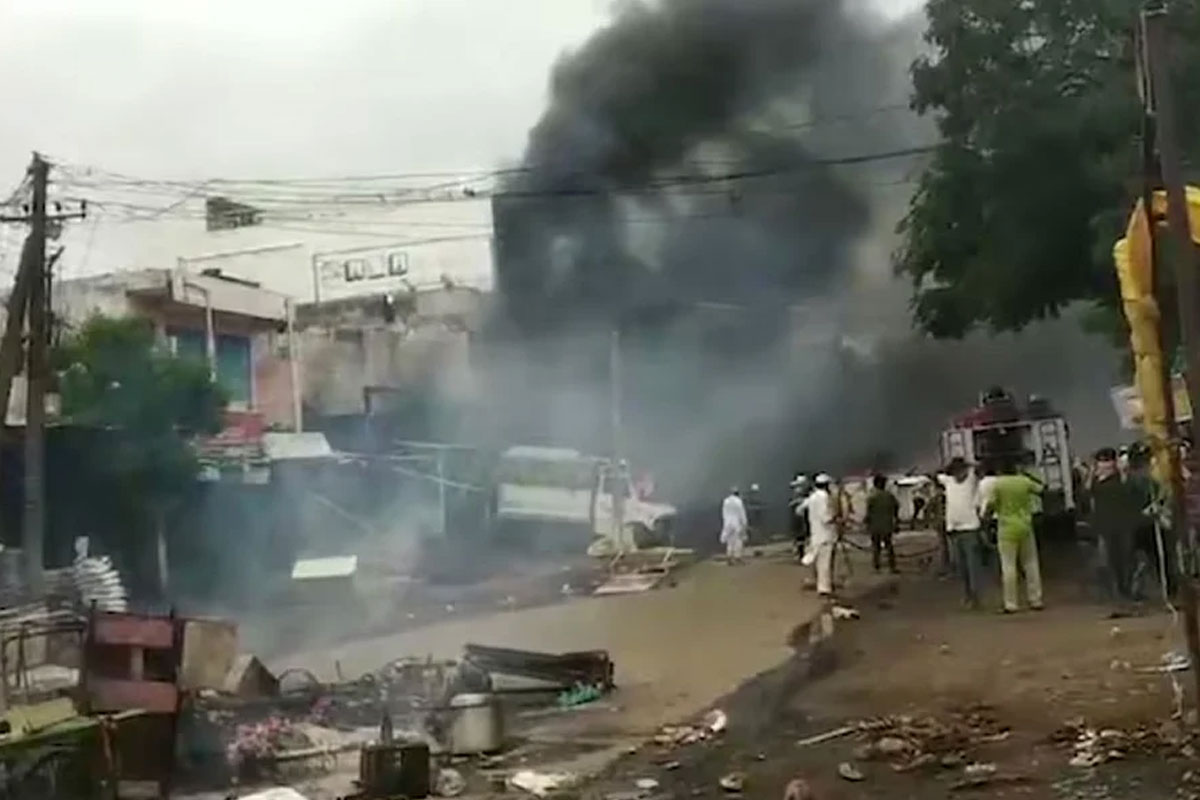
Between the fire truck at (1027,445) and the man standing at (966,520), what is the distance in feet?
19.7

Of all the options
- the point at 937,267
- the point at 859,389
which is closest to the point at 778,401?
the point at 859,389

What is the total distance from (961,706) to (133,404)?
50.3 ft

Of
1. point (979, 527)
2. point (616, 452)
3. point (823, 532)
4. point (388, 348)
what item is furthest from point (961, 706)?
point (388, 348)

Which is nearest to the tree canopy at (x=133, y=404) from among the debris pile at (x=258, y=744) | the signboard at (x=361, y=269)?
the debris pile at (x=258, y=744)

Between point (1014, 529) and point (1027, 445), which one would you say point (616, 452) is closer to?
point (1027, 445)

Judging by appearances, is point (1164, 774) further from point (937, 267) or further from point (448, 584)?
point (448, 584)

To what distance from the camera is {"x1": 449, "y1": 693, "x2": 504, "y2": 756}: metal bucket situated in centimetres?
1016

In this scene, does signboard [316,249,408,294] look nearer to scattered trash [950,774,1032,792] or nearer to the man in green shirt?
the man in green shirt

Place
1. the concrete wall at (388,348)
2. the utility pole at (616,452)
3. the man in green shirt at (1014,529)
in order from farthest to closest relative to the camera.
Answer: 1. the concrete wall at (388,348)
2. the utility pole at (616,452)
3. the man in green shirt at (1014,529)

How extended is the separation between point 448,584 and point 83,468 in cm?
615

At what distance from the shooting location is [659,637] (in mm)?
16125

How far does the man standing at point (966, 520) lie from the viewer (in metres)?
14.4

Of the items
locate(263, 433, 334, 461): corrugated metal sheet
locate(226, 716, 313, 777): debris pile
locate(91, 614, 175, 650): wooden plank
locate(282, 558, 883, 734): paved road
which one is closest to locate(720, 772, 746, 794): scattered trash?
locate(282, 558, 883, 734): paved road

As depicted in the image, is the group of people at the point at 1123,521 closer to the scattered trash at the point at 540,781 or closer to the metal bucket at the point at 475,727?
the metal bucket at the point at 475,727
